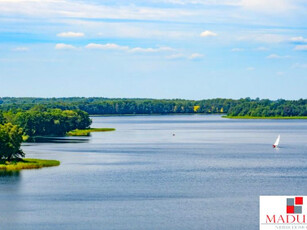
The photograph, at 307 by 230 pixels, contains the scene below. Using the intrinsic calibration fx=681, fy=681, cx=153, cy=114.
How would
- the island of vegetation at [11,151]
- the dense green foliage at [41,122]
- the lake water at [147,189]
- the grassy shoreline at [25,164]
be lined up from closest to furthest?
the lake water at [147,189] → the grassy shoreline at [25,164] → the island of vegetation at [11,151] → the dense green foliage at [41,122]

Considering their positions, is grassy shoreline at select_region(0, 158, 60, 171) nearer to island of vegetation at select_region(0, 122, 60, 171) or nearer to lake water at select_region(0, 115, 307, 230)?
island of vegetation at select_region(0, 122, 60, 171)

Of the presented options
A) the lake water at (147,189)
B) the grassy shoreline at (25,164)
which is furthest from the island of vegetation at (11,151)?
the lake water at (147,189)

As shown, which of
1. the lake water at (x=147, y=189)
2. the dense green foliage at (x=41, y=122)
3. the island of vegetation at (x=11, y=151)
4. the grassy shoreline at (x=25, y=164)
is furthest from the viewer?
the dense green foliage at (x=41, y=122)

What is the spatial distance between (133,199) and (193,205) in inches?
274

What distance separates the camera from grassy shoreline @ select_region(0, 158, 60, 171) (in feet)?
305

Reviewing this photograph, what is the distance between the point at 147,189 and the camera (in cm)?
7806

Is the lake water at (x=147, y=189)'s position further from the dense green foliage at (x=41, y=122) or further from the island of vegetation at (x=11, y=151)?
the dense green foliage at (x=41, y=122)

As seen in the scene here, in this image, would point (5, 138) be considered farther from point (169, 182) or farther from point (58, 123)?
point (58, 123)

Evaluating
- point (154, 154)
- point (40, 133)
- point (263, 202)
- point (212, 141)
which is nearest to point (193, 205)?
point (263, 202)

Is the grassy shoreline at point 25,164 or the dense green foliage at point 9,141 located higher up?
the dense green foliage at point 9,141

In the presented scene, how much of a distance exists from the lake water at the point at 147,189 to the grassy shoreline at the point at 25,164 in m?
2.13

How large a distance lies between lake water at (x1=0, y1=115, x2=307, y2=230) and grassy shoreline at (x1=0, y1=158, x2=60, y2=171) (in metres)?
2.13

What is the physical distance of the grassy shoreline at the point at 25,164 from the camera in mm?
93062

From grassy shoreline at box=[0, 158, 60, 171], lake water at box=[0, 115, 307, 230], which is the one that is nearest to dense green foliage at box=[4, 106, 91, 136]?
lake water at box=[0, 115, 307, 230]
